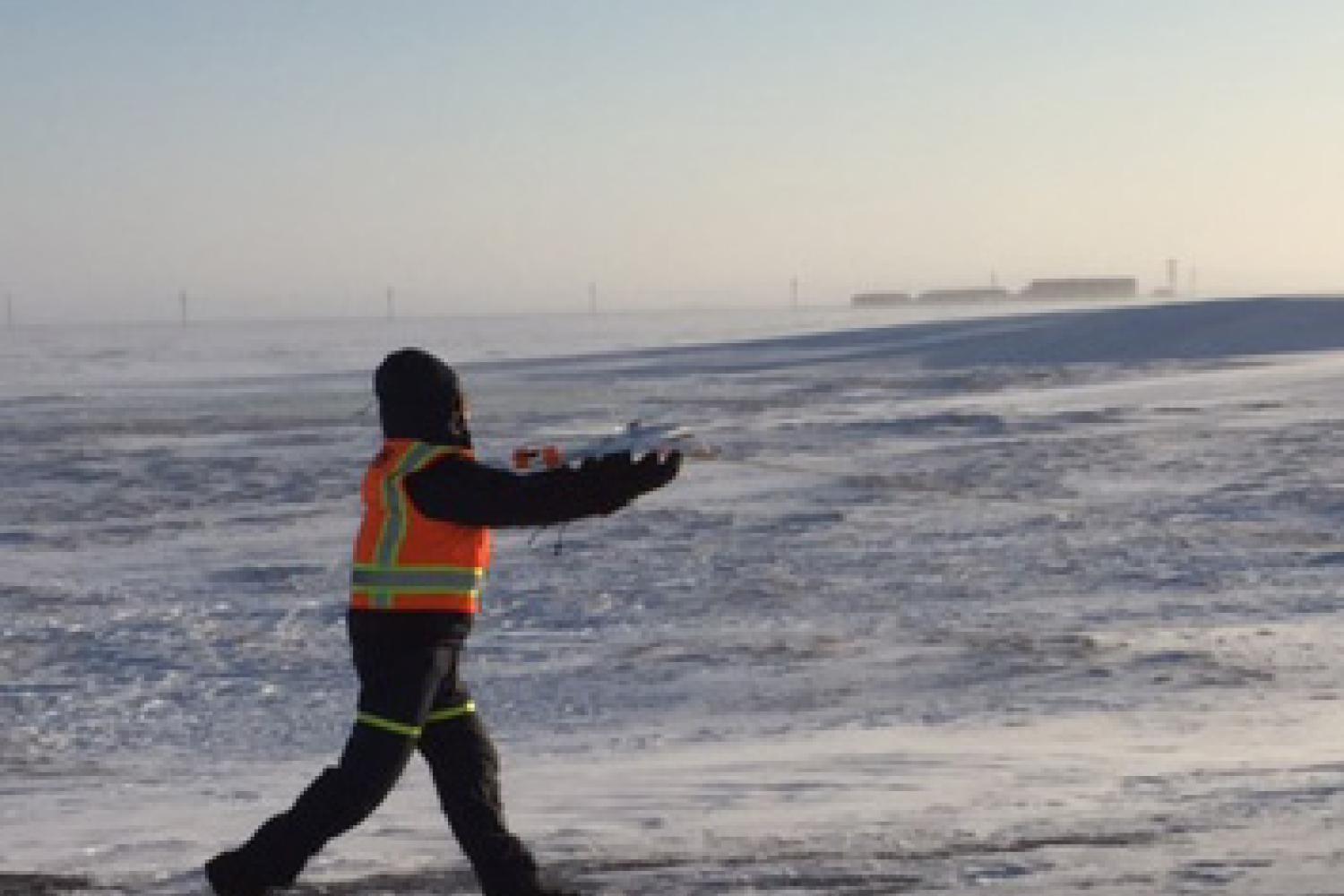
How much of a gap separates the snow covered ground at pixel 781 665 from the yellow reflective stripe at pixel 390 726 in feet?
2.47

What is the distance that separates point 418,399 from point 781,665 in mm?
5262

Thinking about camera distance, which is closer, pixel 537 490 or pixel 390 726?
pixel 537 490

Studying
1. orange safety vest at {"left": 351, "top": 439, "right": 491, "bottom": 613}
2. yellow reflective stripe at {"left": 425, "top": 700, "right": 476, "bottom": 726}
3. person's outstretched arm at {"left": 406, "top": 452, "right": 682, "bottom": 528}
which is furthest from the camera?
yellow reflective stripe at {"left": 425, "top": 700, "right": 476, "bottom": 726}

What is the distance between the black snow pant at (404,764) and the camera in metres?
4.84

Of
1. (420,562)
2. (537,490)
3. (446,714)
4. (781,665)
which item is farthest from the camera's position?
(781,665)

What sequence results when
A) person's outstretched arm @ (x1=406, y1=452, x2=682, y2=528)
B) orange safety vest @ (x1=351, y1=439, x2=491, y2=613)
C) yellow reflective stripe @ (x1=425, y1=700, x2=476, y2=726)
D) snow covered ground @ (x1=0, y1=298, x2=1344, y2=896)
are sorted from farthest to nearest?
snow covered ground @ (x1=0, y1=298, x2=1344, y2=896)
yellow reflective stripe @ (x1=425, y1=700, x2=476, y2=726)
orange safety vest @ (x1=351, y1=439, x2=491, y2=613)
person's outstretched arm @ (x1=406, y1=452, x2=682, y2=528)

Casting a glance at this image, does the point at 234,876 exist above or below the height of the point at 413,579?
below

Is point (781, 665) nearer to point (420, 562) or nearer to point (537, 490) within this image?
point (420, 562)

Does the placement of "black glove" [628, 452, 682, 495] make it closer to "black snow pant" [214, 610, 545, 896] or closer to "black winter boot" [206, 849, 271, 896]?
"black snow pant" [214, 610, 545, 896]

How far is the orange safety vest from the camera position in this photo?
4.84 m

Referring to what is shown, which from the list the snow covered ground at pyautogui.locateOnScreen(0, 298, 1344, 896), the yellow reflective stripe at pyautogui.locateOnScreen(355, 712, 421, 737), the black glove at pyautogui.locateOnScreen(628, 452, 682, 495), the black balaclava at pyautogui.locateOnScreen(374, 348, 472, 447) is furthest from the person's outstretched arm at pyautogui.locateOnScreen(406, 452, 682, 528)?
the snow covered ground at pyautogui.locateOnScreen(0, 298, 1344, 896)

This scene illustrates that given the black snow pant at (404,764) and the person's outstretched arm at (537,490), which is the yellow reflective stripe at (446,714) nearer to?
the black snow pant at (404,764)

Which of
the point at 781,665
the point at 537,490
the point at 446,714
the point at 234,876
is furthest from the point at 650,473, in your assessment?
the point at 781,665

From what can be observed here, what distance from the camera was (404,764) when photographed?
4918 mm
